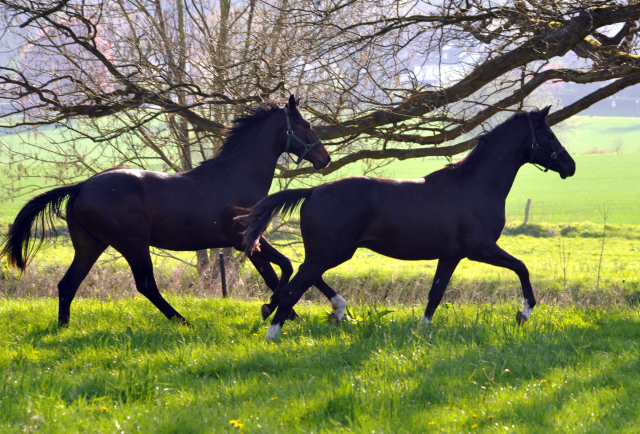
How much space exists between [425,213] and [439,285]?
2.82 feet

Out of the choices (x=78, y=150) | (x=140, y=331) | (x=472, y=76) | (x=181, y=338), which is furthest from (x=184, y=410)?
(x=78, y=150)

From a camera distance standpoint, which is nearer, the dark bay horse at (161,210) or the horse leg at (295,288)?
the horse leg at (295,288)

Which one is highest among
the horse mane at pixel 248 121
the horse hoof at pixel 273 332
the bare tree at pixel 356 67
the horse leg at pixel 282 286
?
the bare tree at pixel 356 67

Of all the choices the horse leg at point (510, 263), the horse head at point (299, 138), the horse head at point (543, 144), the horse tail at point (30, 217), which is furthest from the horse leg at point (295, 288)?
the horse head at point (543, 144)

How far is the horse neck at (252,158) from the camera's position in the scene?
19.4 feet

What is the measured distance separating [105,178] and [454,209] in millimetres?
3499

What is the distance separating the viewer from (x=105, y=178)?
17.7ft

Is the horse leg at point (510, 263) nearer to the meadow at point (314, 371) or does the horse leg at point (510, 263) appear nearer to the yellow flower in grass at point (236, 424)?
the meadow at point (314, 371)

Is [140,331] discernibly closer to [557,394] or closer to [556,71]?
[557,394]

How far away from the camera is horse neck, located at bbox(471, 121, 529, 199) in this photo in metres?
5.70

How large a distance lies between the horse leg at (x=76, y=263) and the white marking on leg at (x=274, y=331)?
2183 millimetres

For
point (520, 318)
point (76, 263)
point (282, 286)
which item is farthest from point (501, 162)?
point (76, 263)

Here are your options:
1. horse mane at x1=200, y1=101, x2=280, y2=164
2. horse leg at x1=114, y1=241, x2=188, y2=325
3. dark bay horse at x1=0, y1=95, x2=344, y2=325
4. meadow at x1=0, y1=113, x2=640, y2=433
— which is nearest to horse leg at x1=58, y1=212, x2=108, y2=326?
dark bay horse at x1=0, y1=95, x2=344, y2=325

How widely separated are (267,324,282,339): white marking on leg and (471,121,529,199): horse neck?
2519 millimetres
